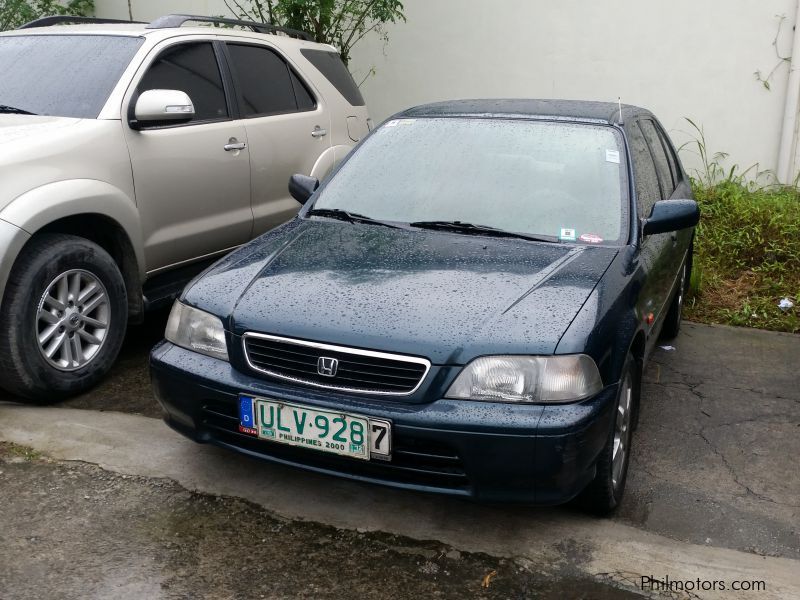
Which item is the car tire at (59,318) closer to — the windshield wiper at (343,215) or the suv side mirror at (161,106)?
the suv side mirror at (161,106)

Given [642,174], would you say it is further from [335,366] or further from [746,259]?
[746,259]

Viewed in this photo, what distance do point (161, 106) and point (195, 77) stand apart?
74cm

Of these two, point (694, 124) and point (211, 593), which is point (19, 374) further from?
point (694, 124)

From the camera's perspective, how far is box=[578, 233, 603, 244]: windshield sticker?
142 inches

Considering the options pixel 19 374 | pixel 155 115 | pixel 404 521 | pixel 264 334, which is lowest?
pixel 404 521

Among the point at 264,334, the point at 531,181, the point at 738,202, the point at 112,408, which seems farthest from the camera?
the point at 738,202

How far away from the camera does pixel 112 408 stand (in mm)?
4207

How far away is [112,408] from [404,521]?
1728 mm

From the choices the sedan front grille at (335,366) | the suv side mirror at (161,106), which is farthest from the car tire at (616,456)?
the suv side mirror at (161,106)

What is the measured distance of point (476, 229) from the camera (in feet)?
12.2

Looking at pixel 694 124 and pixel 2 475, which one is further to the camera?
pixel 694 124

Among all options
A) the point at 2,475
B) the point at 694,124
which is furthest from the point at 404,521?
the point at 694,124

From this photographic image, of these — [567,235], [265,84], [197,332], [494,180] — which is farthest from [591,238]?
[265,84]

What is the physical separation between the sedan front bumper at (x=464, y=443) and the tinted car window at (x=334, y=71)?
3.61 metres
